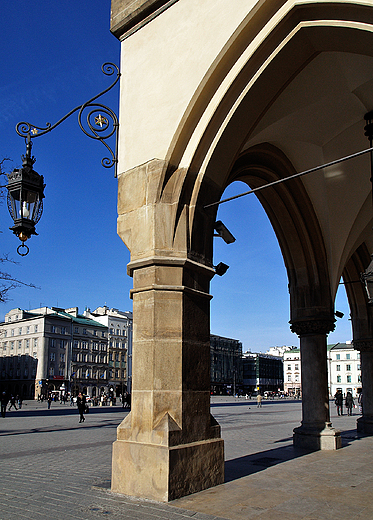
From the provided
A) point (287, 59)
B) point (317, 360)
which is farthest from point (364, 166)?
point (287, 59)

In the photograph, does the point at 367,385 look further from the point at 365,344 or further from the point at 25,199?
the point at 25,199

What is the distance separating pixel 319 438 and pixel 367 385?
405 centimetres

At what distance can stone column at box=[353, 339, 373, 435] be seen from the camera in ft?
43.9

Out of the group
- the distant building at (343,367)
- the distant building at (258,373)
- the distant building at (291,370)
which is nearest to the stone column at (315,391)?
the distant building at (343,367)

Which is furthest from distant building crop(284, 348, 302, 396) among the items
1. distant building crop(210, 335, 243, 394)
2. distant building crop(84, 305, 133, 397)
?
distant building crop(84, 305, 133, 397)

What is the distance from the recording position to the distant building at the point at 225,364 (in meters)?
108

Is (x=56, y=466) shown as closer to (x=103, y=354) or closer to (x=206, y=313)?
(x=206, y=313)

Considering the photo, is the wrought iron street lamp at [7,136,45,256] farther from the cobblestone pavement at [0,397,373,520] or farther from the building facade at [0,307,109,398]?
the building facade at [0,307,109,398]

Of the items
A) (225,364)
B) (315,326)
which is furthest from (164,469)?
(225,364)

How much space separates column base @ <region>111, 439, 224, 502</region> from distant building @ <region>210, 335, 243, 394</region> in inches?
3927

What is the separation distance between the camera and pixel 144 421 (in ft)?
19.8

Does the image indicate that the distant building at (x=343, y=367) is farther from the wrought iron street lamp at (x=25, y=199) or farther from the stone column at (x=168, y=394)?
the wrought iron street lamp at (x=25, y=199)

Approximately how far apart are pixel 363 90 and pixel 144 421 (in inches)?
263

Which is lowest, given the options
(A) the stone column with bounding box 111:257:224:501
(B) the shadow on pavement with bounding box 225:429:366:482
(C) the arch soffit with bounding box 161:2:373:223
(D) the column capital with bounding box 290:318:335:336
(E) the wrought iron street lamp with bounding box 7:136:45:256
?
(B) the shadow on pavement with bounding box 225:429:366:482
